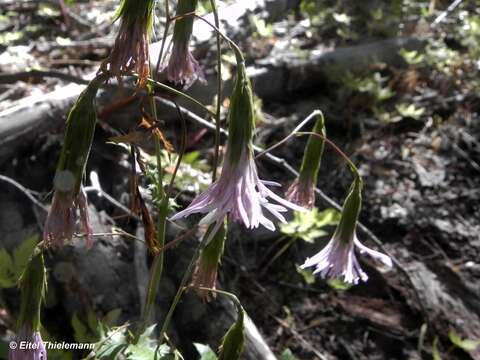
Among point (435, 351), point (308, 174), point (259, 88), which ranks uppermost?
point (308, 174)

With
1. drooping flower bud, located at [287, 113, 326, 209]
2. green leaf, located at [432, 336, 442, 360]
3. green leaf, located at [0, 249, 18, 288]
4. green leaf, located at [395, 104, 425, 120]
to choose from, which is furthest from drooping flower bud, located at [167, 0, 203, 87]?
green leaf, located at [395, 104, 425, 120]

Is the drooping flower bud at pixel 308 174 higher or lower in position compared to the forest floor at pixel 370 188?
higher

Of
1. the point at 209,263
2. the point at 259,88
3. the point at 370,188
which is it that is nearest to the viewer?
the point at 209,263

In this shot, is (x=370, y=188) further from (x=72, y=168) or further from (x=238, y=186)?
(x=72, y=168)

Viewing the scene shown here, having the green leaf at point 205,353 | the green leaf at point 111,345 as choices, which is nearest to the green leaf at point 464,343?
the green leaf at point 205,353

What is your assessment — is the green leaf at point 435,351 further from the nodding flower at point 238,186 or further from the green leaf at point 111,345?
the nodding flower at point 238,186

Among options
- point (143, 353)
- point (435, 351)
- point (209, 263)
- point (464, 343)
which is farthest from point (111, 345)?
point (464, 343)
